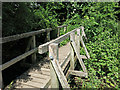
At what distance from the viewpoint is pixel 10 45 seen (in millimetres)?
3250

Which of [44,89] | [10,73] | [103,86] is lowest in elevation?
[103,86]

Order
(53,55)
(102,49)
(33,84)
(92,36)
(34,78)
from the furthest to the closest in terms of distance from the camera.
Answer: (92,36), (102,49), (34,78), (33,84), (53,55)

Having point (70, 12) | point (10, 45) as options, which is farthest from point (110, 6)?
point (10, 45)

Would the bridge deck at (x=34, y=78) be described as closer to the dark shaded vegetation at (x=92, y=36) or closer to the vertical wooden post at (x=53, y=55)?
the vertical wooden post at (x=53, y=55)

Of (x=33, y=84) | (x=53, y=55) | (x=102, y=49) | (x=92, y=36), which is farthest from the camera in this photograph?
(x=92, y=36)

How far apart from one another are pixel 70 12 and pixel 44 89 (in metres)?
6.52

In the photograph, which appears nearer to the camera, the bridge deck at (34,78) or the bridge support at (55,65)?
the bridge support at (55,65)

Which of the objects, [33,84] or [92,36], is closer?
[33,84]

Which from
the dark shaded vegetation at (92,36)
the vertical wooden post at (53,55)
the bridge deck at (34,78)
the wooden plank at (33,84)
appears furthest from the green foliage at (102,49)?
the vertical wooden post at (53,55)

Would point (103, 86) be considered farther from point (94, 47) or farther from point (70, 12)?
point (70, 12)

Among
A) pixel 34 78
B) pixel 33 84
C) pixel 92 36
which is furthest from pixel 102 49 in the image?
pixel 33 84

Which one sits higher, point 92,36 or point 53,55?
point 53,55

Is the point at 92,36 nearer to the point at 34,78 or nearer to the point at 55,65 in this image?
the point at 34,78

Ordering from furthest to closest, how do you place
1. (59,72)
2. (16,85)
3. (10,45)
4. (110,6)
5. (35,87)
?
(110,6)
(10,45)
(16,85)
(35,87)
(59,72)
